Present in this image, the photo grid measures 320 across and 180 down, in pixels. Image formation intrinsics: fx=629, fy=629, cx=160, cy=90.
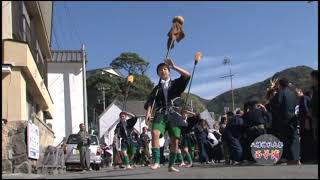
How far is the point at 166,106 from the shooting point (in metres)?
10.5

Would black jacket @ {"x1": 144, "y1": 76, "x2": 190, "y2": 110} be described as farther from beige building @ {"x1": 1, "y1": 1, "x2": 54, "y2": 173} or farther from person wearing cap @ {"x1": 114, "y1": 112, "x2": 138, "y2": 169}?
beige building @ {"x1": 1, "y1": 1, "x2": 54, "y2": 173}

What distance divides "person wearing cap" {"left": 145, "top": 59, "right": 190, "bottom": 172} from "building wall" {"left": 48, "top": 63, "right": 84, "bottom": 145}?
123ft

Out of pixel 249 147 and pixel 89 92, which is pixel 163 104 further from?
pixel 89 92

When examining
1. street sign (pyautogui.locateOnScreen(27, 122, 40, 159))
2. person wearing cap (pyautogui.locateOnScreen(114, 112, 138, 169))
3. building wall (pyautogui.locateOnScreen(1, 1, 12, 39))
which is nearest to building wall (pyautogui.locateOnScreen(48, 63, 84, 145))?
street sign (pyautogui.locateOnScreen(27, 122, 40, 159))

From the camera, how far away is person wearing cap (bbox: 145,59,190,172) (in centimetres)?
1030

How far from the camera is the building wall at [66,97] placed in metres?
47.8

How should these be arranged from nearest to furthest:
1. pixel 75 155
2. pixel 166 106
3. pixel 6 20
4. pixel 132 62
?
pixel 166 106, pixel 6 20, pixel 75 155, pixel 132 62

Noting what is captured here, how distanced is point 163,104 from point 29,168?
6005 millimetres

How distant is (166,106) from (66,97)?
38.3 metres

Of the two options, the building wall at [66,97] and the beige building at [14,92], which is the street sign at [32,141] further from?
the building wall at [66,97]

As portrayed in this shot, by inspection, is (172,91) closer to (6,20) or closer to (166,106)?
(166,106)

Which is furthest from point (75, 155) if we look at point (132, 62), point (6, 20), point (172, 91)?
point (132, 62)

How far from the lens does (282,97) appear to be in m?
13.5

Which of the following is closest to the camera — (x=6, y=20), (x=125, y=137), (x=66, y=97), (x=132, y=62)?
(x=125, y=137)
